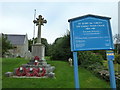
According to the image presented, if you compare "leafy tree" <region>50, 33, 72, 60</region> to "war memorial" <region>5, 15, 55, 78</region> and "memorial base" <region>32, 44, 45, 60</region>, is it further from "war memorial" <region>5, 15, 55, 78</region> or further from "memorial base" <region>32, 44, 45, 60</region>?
"war memorial" <region>5, 15, 55, 78</region>

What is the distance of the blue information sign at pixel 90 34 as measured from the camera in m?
3.80

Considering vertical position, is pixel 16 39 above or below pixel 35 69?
above

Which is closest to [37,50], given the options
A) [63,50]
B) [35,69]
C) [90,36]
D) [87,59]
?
[35,69]

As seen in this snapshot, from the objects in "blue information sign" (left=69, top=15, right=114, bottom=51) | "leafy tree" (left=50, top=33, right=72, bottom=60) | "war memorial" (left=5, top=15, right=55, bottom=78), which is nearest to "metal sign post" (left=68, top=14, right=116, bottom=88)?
"blue information sign" (left=69, top=15, right=114, bottom=51)

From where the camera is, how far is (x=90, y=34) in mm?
3836

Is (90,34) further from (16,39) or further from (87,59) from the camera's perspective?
(16,39)

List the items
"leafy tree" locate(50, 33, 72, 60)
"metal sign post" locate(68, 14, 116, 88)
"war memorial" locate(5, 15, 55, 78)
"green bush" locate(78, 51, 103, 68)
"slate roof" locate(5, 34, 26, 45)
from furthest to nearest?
"slate roof" locate(5, 34, 26, 45)
"leafy tree" locate(50, 33, 72, 60)
"green bush" locate(78, 51, 103, 68)
"war memorial" locate(5, 15, 55, 78)
"metal sign post" locate(68, 14, 116, 88)

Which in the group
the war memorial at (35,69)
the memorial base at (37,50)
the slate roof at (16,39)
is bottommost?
the war memorial at (35,69)

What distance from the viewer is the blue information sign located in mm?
3805

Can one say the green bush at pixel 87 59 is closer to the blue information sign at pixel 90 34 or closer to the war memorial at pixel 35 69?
the war memorial at pixel 35 69

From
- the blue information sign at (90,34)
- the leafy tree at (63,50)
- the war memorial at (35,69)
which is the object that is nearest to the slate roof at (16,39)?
the leafy tree at (63,50)

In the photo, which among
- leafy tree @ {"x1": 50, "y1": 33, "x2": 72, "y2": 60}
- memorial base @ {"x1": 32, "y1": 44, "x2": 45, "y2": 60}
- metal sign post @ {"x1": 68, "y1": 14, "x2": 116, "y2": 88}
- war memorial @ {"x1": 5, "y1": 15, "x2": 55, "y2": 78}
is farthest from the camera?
leafy tree @ {"x1": 50, "y1": 33, "x2": 72, "y2": 60}

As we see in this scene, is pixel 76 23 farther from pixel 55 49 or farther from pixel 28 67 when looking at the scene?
pixel 55 49

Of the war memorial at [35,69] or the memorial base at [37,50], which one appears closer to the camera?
the war memorial at [35,69]
